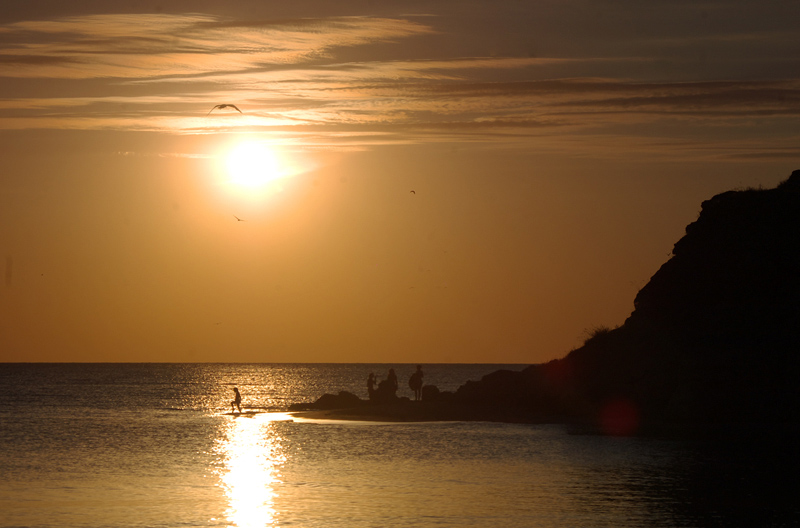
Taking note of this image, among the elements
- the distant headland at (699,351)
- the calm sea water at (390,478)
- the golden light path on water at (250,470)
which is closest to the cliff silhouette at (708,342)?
the distant headland at (699,351)

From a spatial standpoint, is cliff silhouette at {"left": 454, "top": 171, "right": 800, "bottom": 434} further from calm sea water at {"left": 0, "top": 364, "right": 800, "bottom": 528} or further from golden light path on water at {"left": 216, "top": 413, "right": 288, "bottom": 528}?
golden light path on water at {"left": 216, "top": 413, "right": 288, "bottom": 528}

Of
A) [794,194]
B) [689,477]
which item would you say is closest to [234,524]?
[689,477]

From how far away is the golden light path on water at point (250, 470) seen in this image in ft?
85.4

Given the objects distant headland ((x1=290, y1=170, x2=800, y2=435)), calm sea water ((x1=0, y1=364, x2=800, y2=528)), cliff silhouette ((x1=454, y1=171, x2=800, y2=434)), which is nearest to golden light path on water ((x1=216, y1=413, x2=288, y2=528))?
calm sea water ((x1=0, y1=364, x2=800, y2=528))

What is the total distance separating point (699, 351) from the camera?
1983 inches

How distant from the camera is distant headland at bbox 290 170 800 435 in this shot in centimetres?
4883

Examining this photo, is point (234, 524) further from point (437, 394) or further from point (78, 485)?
point (437, 394)

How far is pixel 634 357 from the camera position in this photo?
176 ft

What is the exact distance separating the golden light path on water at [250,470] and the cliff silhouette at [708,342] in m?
16.7

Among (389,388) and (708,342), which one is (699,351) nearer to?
(708,342)

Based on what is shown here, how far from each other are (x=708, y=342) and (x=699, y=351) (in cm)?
84

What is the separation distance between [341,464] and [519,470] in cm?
695

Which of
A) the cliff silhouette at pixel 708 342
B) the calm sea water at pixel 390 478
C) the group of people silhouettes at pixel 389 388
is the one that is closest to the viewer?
the calm sea water at pixel 390 478

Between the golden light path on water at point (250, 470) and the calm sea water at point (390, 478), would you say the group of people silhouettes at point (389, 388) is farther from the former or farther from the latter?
the calm sea water at point (390, 478)
